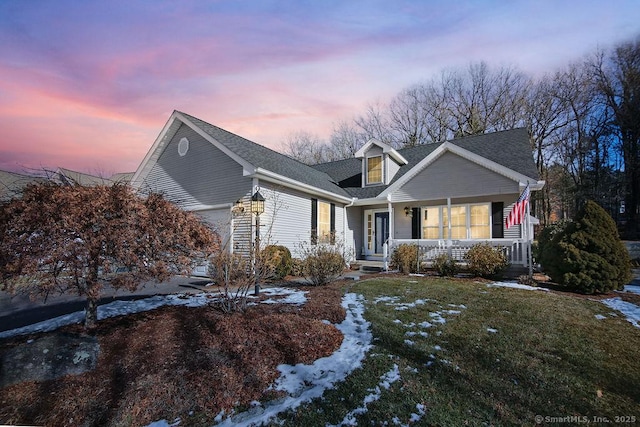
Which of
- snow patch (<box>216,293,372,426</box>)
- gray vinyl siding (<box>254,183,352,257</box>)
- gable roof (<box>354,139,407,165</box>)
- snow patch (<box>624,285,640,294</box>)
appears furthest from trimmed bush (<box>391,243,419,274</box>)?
snow patch (<box>216,293,372,426</box>)

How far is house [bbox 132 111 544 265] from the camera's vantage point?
10.9 meters

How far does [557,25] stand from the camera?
8766 millimetres

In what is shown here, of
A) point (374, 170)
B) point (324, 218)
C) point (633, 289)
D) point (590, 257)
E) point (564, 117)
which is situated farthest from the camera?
point (564, 117)

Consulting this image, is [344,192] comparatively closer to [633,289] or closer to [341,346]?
[633,289]

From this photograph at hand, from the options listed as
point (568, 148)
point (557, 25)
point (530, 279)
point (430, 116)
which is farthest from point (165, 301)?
point (568, 148)

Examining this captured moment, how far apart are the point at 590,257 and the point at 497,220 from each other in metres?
4.43

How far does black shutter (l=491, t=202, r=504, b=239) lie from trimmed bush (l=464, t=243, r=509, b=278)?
2.06 m

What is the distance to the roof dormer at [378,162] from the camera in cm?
1519

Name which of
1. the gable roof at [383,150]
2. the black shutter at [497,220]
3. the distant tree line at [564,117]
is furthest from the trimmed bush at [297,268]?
the distant tree line at [564,117]

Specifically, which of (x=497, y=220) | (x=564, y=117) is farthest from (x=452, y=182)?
(x=564, y=117)

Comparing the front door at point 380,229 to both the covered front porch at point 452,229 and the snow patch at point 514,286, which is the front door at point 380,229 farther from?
the snow patch at point 514,286

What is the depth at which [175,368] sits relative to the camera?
3.67 metres

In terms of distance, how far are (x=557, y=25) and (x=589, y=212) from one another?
519cm

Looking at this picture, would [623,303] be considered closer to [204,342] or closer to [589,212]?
[589,212]
